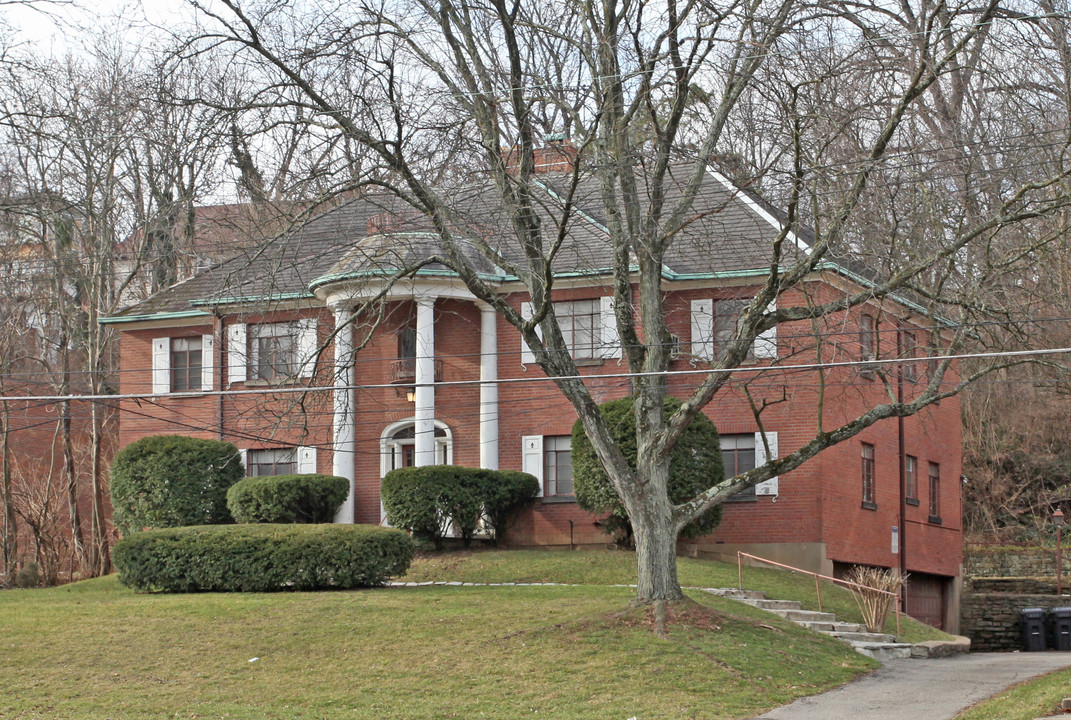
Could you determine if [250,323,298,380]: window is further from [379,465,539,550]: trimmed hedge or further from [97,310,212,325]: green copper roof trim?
[379,465,539,550]: trimmed hedge

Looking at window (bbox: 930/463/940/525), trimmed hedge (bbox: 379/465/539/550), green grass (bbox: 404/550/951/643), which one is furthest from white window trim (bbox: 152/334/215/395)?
window (bbox: 930/463/940/525)

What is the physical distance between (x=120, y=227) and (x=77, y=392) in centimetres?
473

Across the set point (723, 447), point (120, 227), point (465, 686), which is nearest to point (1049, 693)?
point (465, 686)

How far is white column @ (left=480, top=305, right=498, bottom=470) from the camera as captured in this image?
2858 cm

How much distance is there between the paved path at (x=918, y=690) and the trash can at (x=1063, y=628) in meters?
6.91

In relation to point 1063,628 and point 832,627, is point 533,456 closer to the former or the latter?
point 832,627

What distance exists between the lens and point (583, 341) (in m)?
28.4

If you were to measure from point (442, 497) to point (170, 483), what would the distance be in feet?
19.1

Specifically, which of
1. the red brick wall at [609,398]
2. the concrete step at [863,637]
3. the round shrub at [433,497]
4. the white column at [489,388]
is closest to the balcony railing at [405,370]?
the red brick wall at [609,398]

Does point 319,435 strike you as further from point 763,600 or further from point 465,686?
point 465,686

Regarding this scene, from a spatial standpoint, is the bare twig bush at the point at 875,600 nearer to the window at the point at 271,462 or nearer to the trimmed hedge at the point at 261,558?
the trimmed hedge at the point at 261,558

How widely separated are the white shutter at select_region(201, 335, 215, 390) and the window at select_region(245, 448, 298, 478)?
6.12 feet

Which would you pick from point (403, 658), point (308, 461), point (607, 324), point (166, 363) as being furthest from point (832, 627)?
point (166, 363)

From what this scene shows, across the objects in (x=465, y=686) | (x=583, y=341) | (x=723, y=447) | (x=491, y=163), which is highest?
(x=491, y=163)
